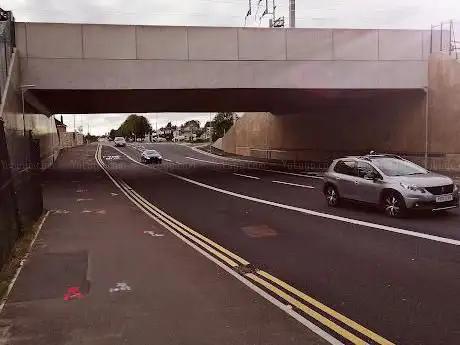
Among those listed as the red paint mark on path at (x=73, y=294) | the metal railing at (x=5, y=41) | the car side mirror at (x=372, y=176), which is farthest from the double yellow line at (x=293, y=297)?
the metal railing at (x=5, y=41)

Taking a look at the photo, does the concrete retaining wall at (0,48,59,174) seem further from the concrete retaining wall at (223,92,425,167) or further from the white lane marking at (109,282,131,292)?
the concrete retaining wall at (223,92,425,167)

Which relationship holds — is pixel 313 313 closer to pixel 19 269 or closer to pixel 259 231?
pixel 19 269

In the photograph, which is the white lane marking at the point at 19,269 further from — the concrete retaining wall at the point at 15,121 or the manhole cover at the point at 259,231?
the manhole cover at the point at 259,231

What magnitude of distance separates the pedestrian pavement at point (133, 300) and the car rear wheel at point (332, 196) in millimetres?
5748

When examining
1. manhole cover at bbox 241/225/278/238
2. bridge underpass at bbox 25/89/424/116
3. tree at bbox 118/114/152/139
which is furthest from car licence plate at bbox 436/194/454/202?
tree at bbox 118/114/152/139

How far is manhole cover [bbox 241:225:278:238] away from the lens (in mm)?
10430

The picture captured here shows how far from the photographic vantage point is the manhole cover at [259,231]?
34.2 ft

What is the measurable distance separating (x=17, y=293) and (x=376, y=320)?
488 centimetres

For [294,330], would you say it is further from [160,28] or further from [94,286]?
[160,28]

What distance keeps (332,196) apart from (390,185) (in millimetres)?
2689

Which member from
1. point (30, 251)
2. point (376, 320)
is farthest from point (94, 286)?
point (376, 320)

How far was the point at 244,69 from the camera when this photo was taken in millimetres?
23703

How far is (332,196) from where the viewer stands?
14.2 meters

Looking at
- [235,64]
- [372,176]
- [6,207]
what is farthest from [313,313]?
[235,64]
